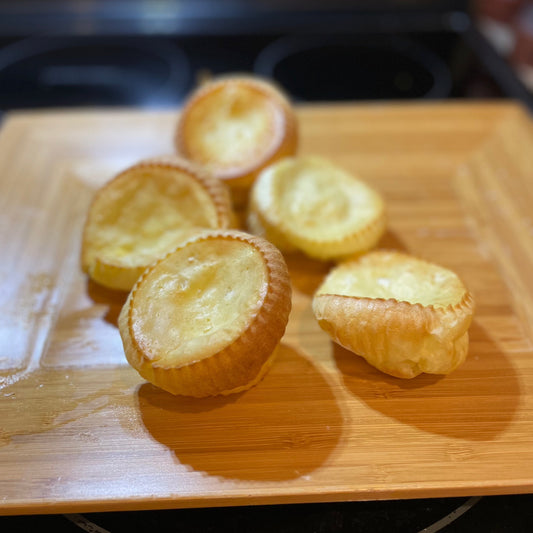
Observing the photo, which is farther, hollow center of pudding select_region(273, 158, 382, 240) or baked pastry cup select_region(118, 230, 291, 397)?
hollow center of pudding select_region(273, 158, 382, 240)

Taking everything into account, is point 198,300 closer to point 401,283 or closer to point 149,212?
point 149,212

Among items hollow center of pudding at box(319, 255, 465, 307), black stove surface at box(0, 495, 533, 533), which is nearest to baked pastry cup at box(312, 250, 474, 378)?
hollow center of pudding at box(319, 255, 465, 307)

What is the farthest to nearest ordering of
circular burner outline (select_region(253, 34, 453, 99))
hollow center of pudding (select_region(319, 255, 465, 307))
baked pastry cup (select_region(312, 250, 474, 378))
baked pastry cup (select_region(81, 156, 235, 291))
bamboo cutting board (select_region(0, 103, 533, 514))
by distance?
circular burner outline (select_region(253, 34, 453, 99)), baked pastry cup (select_region(81, 156, 235, 291)), hollow center of pudding (select_region(319, 255, 465, 307)), baked pastry cup (select_region(312, 250, 474, 378)), bamboo cutting board (select_region(0, 103, 533, 514))

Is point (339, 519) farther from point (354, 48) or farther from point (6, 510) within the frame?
point (354, 48)

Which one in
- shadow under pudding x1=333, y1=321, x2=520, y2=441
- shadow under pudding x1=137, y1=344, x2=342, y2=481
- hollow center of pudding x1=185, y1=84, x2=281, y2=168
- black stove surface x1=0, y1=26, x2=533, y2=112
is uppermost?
hollow center of pudding x1=185, y1=84, x2=281, y2=168

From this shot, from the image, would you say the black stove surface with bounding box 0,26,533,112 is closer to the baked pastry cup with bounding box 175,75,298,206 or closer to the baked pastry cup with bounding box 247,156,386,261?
the baked pastry cup with bounding box 175,75,298,206

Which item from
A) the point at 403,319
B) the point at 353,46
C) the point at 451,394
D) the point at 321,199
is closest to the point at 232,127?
the point at 321,199
